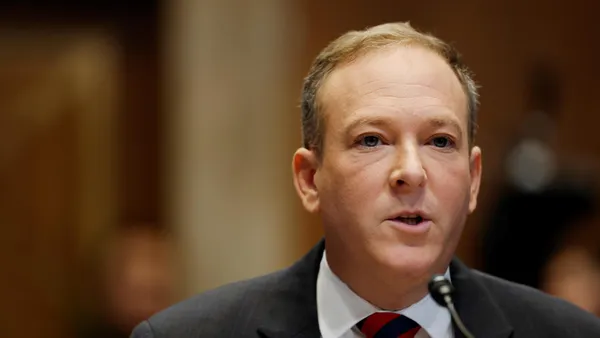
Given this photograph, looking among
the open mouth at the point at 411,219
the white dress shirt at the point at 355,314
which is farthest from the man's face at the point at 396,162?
the white dress shirt at the point at 355,314

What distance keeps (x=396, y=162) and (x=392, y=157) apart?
2cm

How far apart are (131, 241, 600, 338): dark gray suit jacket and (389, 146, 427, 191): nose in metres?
0.41

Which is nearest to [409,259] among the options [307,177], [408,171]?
[408,171]

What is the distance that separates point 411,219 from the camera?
2637 mm

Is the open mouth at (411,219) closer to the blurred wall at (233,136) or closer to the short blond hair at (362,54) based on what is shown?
the short blond hair at (362,54)

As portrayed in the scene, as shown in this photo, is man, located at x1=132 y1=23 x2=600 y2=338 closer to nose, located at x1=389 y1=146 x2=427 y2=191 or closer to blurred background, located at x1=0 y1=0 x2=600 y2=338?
nose, located at x1=389 y1=146 x2=427 y2=191

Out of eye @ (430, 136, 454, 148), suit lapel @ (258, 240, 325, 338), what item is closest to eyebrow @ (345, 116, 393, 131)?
eye @ (430, 136, 454, 148)

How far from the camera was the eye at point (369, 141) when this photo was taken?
106 inches

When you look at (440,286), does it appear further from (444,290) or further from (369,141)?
(369,141)

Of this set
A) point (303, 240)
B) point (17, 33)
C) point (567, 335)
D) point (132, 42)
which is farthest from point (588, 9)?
point (567, 335)

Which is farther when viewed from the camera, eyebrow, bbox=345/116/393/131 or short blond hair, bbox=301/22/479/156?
short blond hair, bbox=301/22/479/156

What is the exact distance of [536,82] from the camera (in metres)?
6.78

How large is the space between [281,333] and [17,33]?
15.1 ft

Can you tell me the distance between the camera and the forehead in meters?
2.70
